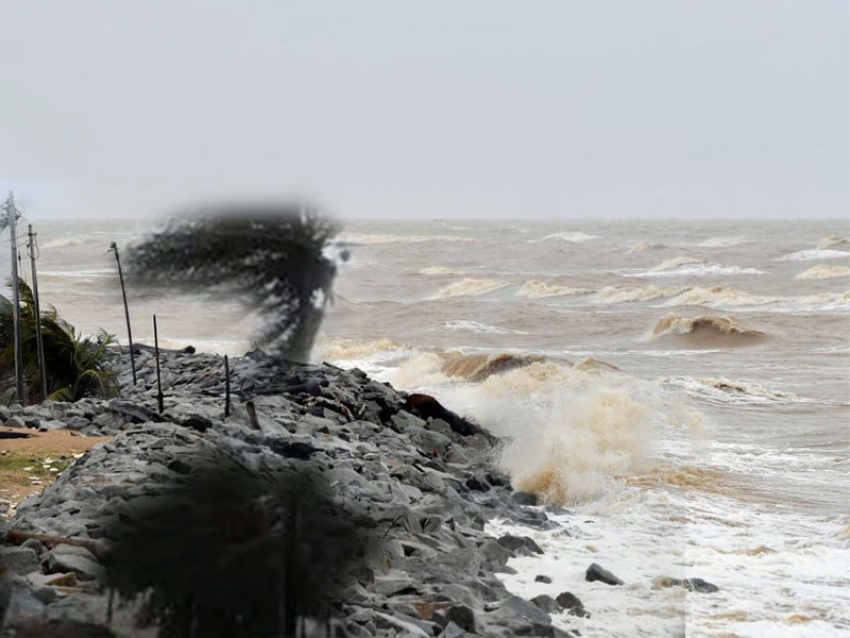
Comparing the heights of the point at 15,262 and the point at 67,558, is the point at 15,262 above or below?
above

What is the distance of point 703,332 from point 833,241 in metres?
20.5

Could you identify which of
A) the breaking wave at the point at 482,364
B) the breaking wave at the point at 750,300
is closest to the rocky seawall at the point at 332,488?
the breaking wave at the point at 482,364

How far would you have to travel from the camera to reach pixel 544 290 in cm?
2720

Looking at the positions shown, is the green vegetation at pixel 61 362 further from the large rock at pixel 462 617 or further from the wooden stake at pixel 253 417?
the large rock at pixel 462 617

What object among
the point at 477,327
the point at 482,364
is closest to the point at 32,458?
the point at 482,364

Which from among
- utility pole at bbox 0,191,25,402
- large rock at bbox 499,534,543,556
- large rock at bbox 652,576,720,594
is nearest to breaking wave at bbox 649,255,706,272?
utility pole at bbox 0,191,25,402

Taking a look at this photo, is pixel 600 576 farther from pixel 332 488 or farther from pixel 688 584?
pixel 332 488

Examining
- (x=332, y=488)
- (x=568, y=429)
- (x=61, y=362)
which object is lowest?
(x=568, y=429)

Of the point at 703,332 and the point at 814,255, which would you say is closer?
the point at 703,332

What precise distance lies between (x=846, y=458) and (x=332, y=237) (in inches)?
349

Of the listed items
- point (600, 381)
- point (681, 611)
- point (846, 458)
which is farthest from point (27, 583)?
point (600, 381)

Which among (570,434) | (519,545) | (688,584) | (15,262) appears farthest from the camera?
(570,434)

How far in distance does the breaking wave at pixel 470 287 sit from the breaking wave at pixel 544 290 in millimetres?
606

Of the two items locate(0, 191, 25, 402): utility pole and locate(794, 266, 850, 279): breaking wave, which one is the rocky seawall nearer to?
locate(0, 191, 25, 402): utility pole
